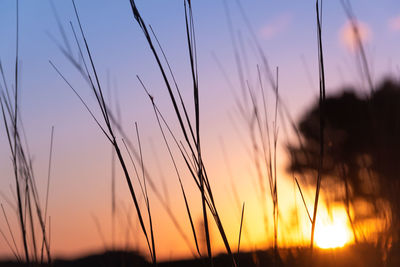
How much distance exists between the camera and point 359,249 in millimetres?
1000

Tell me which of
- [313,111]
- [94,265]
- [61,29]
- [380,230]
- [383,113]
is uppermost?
[313,111]

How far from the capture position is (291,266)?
55.2 inches

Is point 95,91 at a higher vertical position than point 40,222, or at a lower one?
higher

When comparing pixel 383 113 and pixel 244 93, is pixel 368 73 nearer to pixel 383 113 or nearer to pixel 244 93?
pixel 383 113

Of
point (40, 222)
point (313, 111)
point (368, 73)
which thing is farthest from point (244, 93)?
point (313, 111)

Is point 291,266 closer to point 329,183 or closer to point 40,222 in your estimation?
point 329,183

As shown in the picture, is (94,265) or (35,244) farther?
(94,265)

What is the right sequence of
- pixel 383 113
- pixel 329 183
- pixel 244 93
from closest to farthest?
pixel 383 113
pixel 244 93
pixel 329 183

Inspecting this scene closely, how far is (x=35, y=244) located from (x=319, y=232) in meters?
0.59

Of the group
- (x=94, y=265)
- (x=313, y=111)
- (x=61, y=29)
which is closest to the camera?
(x=61, y=29)

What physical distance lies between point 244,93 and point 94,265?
1436 millimetres

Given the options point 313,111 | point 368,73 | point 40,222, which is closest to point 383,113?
point 368,73

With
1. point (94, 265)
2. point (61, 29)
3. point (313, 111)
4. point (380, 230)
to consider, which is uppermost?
point (313, 111)

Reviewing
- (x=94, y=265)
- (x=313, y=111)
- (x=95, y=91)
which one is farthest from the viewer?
(x=313, y=111)
